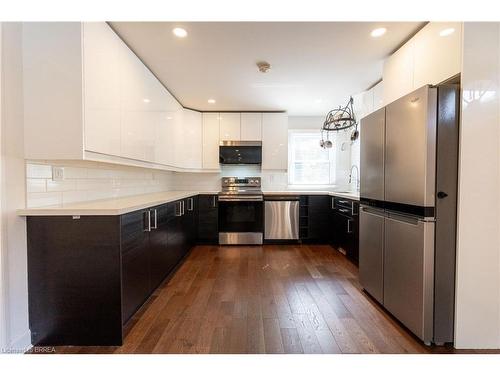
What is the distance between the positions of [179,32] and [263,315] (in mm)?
2377

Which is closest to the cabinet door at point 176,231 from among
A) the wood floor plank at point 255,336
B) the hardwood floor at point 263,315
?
the hardwood floor at point 263,315

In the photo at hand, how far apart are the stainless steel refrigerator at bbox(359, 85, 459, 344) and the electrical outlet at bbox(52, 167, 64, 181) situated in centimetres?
250

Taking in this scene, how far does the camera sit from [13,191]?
4.90 feet

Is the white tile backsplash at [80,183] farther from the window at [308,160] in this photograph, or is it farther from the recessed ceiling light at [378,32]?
the window at [308,160]

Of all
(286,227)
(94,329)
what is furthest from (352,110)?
(94,329)

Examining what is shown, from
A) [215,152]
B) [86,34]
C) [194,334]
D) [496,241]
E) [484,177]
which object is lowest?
[194,334]

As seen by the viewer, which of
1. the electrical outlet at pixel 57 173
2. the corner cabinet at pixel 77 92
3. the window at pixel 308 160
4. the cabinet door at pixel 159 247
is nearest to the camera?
the corner cabinet at pixel 77 92

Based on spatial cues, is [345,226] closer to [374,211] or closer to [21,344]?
[374,211]

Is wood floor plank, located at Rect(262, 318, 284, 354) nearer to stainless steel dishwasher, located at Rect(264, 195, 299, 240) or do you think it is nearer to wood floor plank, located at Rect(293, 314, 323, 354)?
wood floor plank, located at Rect(293, 314, 323, 354)

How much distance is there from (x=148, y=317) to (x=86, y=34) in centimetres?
206

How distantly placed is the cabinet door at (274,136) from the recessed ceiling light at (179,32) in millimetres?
2444

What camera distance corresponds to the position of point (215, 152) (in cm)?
441

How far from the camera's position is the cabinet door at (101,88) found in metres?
1.64
